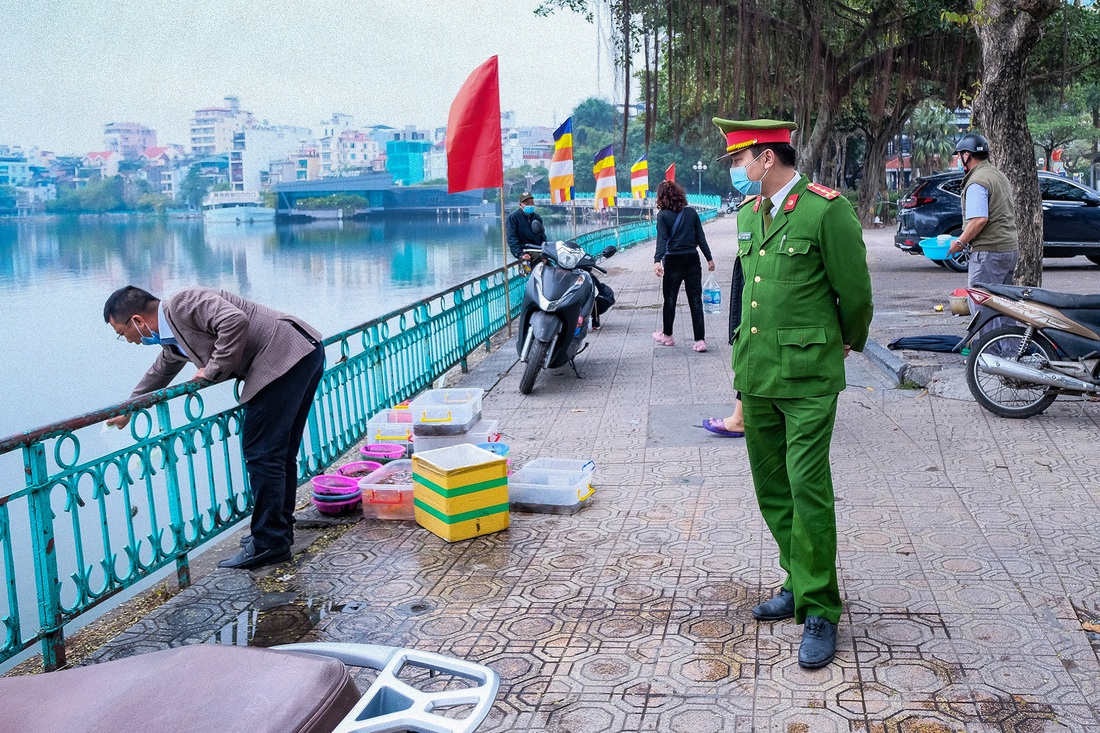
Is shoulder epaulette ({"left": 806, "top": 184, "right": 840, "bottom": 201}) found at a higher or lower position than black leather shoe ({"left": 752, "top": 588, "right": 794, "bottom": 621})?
higher

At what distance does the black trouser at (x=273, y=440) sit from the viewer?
15.5ft

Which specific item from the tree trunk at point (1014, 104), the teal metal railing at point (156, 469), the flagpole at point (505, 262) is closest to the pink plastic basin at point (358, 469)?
the teal metal railing at point (156, 469)

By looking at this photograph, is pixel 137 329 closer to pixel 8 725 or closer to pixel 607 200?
pixel 8 725

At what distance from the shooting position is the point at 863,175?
34.2 metres

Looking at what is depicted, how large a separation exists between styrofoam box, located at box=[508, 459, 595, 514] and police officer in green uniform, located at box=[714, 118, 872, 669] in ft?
6.07

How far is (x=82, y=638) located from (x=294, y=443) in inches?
50.0

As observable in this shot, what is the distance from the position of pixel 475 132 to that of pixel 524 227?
6.72ft

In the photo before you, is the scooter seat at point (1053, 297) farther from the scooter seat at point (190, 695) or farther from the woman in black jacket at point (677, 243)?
the scooter seat at point (190, 695)

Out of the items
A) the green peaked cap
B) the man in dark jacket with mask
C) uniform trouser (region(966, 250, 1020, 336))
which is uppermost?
the green peaked cap

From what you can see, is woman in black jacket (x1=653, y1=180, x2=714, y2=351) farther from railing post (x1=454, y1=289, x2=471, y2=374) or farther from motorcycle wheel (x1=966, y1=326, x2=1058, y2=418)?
motorcycle wheel (x1=966, y1=326, x2=1058, y2=418)

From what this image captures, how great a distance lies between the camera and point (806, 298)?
3.60 meters

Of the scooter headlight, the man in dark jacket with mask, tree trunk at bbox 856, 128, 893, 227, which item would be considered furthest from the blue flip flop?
tree trunk at bbox 856, 128, 893, 227

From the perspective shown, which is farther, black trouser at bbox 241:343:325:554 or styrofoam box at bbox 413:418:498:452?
styrofoam box at bbox 413:418:498:452

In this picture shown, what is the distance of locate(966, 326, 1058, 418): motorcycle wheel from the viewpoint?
6.96 meters
